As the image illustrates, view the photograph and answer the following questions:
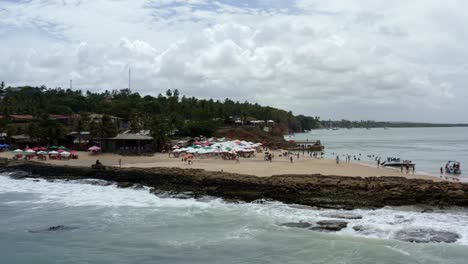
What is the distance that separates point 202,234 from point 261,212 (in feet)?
16.8

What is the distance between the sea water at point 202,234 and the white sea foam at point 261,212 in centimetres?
5

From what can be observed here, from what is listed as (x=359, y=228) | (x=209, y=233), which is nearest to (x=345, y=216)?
(x=359, y=228)

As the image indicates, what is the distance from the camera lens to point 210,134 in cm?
8738

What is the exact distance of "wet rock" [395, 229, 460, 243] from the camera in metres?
19.7

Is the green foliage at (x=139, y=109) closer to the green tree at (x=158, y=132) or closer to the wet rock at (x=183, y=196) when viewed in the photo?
the green tree at (x=158, y=132)

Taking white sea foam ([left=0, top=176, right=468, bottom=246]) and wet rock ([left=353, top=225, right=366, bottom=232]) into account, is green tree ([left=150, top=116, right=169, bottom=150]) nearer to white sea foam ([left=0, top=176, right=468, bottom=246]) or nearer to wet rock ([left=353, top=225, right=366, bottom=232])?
white sea foam ([left=0, top=176, right=468, bottom=246])

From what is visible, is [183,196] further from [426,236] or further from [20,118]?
[20,118]

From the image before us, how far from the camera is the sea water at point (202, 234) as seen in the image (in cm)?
1817

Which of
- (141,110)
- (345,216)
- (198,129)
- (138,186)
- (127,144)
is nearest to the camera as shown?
(345,216)

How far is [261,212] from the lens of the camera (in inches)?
1008

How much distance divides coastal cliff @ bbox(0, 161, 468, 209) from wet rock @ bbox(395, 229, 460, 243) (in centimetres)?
524

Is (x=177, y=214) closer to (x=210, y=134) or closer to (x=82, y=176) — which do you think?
(x=82, y=176)

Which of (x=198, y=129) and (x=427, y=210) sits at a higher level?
(x=198, y=129)

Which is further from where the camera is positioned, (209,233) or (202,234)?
(209,233)
